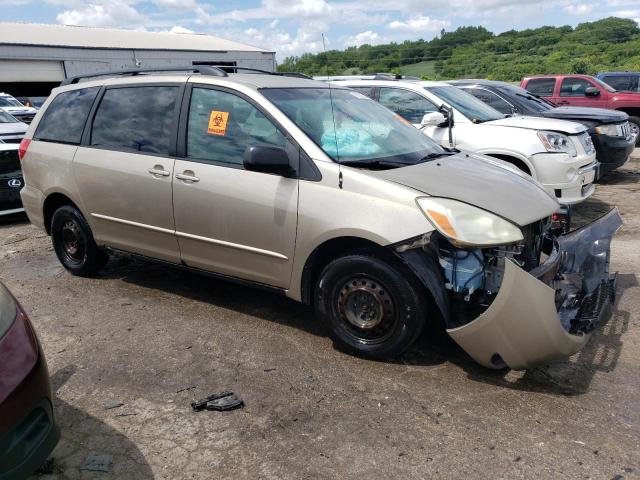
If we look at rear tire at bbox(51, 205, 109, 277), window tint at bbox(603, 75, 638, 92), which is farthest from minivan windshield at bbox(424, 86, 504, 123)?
window tint at bbox(603, 75, 638, 92)

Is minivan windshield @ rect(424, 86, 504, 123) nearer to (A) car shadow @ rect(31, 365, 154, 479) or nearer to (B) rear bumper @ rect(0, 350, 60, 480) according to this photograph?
(A) car shadow @ rect(31, 365, 154, 479)

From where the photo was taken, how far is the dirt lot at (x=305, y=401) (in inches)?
→ 103

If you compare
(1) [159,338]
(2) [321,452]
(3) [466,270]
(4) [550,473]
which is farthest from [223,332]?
(4) [550,473]

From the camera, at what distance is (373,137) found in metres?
4.04

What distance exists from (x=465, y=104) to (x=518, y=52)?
1952 inches

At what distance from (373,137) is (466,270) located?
134 centimetres

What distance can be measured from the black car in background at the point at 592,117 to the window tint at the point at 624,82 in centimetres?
627

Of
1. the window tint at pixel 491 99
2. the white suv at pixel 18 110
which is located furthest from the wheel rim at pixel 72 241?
the white suv at pixel 18 110

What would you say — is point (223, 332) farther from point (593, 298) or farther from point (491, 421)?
point (593, 298)

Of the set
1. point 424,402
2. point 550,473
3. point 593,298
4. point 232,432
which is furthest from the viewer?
point 593,298

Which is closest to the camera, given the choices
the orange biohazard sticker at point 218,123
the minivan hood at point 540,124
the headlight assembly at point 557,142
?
the orange biohazard sticker at point 218,123

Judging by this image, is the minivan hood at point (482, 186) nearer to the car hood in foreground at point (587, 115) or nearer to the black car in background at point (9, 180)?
the car hood in foreground at point (587, 115)

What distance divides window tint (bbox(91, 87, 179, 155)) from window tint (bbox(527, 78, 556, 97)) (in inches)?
478

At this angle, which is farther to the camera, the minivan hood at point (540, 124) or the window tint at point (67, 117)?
the minivan hood at point (540, 124)
